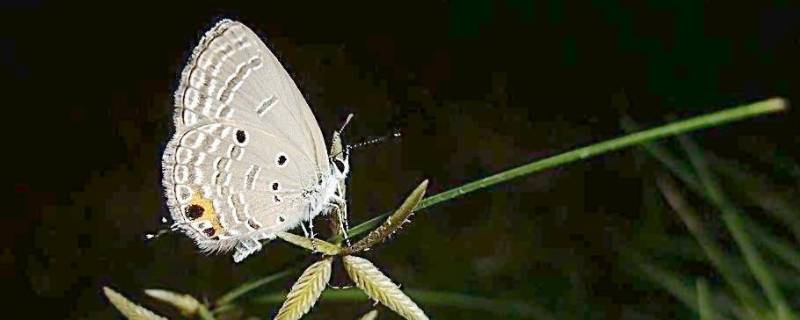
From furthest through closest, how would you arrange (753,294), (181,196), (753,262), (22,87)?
(22,87), (753,294), (753,262), (181,196)

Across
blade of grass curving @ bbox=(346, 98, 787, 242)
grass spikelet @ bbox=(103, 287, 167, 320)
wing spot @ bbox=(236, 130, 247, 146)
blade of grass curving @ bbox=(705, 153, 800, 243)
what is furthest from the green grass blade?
grass spikelet @ bbox=(103, 287, 167, 320)

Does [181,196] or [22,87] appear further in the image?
[22,87]

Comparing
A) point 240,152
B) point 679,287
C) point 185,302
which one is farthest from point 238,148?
point 679,287

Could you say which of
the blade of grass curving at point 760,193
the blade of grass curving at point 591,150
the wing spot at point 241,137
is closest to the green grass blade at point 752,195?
the blade of grass curving at point 760,193

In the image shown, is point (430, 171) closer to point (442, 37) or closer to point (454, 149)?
point (454, 149)

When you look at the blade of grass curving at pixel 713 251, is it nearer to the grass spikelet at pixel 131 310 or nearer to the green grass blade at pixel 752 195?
the green grass blade at pixel 752 195

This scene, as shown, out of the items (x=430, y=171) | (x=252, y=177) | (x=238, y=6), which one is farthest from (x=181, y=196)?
(x=430, y=171)

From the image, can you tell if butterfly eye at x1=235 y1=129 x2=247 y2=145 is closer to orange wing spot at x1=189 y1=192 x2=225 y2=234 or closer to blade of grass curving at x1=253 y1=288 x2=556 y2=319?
orange wing spot at x1=189 y1=192 x2=225 y2=234
